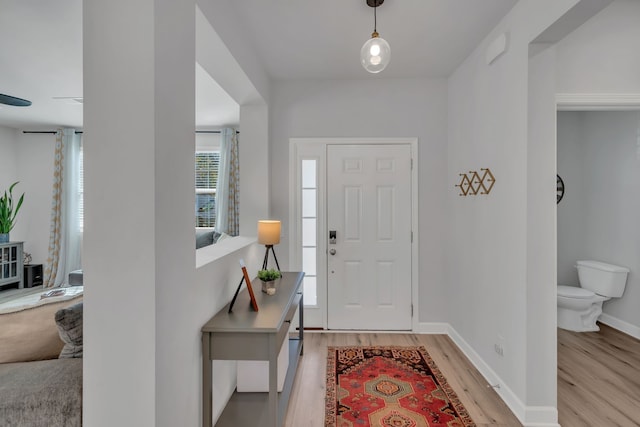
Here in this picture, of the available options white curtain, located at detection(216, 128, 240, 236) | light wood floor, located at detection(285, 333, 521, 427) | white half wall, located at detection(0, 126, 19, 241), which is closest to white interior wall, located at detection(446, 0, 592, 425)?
light wood floor, located at detection(285, 333, 521, 427)

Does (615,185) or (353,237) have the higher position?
(615,185)

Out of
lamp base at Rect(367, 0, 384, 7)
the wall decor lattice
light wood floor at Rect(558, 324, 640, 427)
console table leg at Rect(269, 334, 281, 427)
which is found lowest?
light wood floor at Rect(558, 324, 640, 427)

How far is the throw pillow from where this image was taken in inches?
56.0

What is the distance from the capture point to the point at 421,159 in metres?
3.45

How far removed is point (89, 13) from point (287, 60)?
2.05 metres

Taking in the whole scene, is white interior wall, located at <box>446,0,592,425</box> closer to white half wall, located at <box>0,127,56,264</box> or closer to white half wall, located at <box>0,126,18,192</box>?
white half wall, located at <box>0,127,56,264</box>

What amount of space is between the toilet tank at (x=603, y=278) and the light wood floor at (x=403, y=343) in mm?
1699

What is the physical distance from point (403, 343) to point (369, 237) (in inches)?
43.3

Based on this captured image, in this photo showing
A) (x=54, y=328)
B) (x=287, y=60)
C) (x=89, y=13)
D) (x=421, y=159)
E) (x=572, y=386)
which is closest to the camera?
(x=89, y=13)

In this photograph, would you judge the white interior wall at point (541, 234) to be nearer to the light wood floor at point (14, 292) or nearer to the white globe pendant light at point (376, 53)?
the white globe pendant light at point (376, 53)

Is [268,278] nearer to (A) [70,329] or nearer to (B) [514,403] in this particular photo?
(A) [70,329]

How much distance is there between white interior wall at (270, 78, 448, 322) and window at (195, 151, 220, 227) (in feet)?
6.62

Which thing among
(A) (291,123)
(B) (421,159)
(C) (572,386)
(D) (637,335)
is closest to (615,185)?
(D) (637,335)

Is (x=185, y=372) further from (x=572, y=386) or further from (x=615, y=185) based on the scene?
(x=615, y=185)
